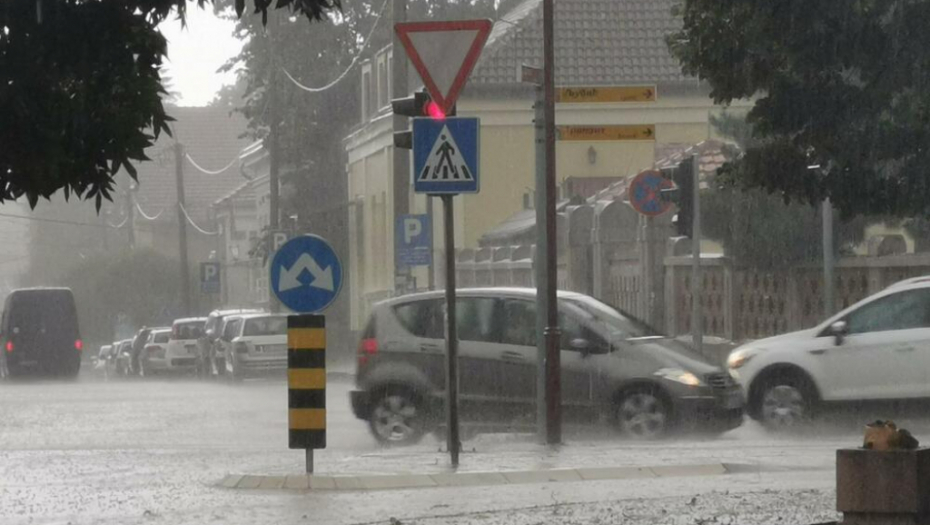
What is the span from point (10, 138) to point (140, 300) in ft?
262

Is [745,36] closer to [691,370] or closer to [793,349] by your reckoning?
[691,370]

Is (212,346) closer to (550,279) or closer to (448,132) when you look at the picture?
(550,279)

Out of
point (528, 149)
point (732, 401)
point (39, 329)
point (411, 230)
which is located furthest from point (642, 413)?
point (528, 149)

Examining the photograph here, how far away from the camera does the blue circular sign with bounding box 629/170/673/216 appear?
83.4 feet

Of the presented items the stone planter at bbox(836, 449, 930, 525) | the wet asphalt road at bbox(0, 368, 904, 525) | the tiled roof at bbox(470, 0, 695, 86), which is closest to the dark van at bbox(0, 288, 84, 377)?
the tiled roof at bbox(470, 0, 695, 86)

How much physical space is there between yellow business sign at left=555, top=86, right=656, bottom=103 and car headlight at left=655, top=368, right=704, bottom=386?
2658 mm

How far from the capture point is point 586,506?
11961 millimetres

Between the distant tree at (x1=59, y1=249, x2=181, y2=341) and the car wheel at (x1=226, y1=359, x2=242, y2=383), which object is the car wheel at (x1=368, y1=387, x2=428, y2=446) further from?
the distant tree at (x1=59, y1=249, x2=181, y2=341)

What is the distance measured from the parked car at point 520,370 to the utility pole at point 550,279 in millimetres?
1170

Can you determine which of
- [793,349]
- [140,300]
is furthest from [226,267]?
[793,349]

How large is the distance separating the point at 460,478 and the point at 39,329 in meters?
33.2

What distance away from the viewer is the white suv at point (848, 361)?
19781 mm

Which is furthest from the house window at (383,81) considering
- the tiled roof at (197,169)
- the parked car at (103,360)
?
the tiled roof at (197,169)

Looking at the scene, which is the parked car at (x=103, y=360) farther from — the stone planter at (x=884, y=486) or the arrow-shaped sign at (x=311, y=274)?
the stone planter at (x=884, y=486)
